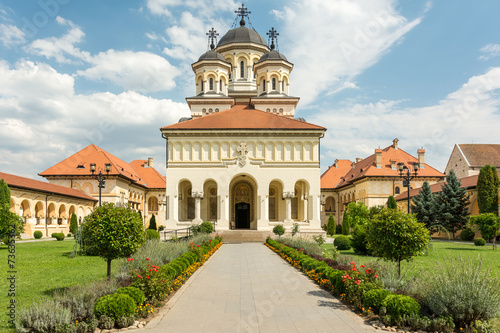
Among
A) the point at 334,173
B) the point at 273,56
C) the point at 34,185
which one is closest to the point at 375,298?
the point at 34,185

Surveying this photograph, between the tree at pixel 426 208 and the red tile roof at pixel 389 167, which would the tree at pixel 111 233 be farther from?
the red tile roof at pixel 389 167

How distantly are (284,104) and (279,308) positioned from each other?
37.0 meters

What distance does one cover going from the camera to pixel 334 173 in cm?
6197

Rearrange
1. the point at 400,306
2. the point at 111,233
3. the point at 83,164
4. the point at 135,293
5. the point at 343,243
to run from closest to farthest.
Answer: the point at 400,306, the point at 135,293, the point at 111,233, the point at 343,243, the point at 83,164

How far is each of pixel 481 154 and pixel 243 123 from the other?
29666 mm

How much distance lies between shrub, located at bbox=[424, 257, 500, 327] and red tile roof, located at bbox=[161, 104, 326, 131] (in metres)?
29.3

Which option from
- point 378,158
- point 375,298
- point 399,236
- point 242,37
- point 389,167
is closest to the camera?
point 375,298

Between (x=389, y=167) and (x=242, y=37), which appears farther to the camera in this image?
(x=242, y=37)

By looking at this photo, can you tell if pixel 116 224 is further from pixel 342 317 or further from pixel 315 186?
pixel 315 186

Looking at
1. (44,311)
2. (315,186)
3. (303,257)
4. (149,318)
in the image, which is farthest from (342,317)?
(315,186)

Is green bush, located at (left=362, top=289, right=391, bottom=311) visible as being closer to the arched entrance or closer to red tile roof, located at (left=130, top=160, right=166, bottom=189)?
the arched entrance

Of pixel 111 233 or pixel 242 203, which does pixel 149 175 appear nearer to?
pixel 242 203

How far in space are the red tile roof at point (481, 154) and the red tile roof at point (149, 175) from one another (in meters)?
39.6

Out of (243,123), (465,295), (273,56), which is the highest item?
(273,56)
